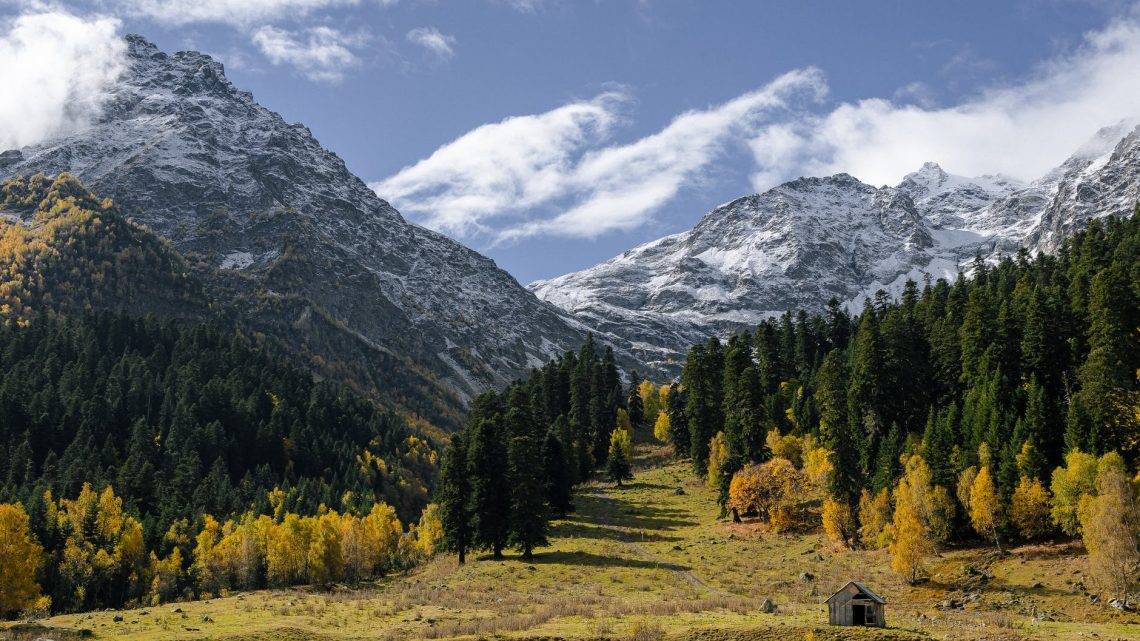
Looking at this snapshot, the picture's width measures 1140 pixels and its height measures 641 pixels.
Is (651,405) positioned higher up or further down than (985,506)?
higher up

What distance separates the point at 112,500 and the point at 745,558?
8025 cm

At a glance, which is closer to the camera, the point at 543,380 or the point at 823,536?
the point at 823,536

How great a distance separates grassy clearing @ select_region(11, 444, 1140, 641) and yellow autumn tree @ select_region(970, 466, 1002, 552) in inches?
91.4

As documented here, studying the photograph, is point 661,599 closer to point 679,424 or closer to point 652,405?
point 679,424

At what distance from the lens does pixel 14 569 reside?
66.6 metres

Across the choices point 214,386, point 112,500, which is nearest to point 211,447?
point 214,386

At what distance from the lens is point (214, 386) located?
545 feet

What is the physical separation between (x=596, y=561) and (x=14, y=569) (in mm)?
46252

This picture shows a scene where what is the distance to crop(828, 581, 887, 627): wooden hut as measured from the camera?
156 feet

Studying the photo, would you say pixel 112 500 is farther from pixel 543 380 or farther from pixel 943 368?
pixel 943 368

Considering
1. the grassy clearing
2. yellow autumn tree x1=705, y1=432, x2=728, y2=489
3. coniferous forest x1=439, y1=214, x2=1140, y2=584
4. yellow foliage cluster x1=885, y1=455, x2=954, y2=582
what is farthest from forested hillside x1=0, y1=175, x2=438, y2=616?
yellow foliage cluster x1=885, y1=455, x2=954, y2=582

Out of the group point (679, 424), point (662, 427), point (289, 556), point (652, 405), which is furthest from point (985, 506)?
point (652, 405)

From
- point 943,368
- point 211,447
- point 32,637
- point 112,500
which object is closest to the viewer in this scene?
point 32,637

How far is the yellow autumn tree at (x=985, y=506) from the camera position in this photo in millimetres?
72188
